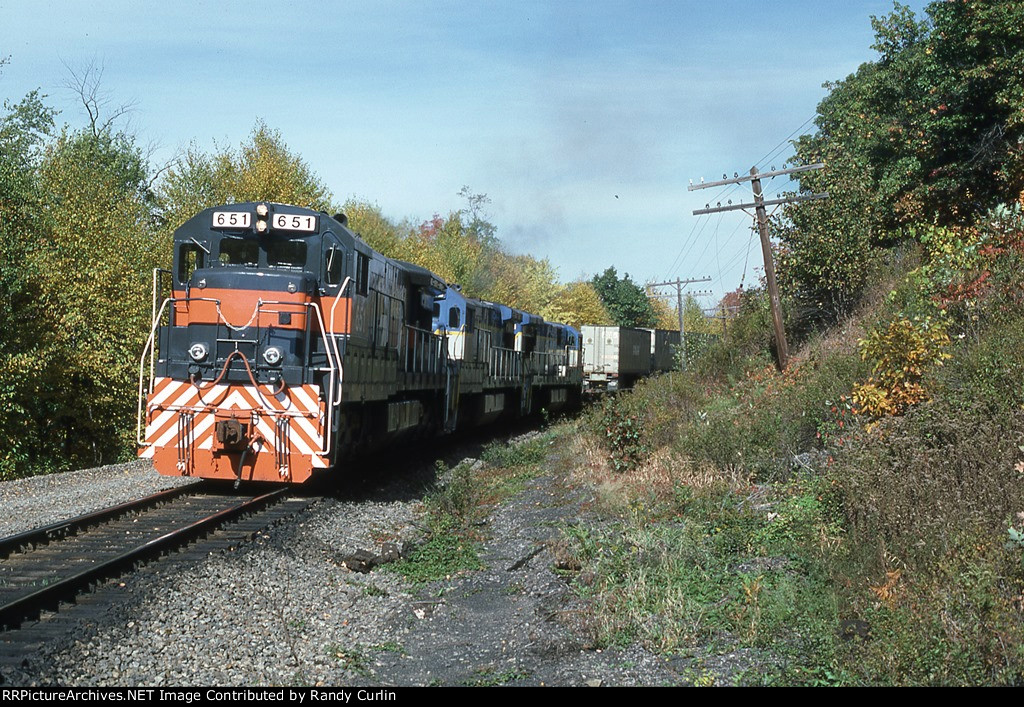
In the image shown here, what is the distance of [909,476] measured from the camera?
7289 mm

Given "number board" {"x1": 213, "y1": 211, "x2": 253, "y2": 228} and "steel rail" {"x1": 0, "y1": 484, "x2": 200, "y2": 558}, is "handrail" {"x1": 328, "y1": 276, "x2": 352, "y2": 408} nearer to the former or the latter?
"number board" {"x1": 213, "y1": 211, "x2": 253, "y2": 228}

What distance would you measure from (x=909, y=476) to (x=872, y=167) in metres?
19.0

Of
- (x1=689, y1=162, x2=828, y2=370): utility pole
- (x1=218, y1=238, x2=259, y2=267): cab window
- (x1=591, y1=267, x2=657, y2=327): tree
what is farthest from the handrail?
(x1=591, y1=267, x2=657, y2=327): tree

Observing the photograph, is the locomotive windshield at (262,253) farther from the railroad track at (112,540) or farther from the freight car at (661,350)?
the freight car at (661,350)

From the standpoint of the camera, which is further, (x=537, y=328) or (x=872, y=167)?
(x=537, y=328)

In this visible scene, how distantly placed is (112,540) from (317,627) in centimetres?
290

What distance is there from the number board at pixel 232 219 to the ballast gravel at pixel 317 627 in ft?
13.7

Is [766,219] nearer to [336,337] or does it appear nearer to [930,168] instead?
[930,168]

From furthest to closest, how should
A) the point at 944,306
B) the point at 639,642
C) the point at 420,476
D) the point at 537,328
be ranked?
1. the point at 537,328
2. the point at 420,476
3. the point at 944,306
4. the point at 639,642

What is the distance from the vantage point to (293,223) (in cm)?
1162

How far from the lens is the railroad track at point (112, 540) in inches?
260
